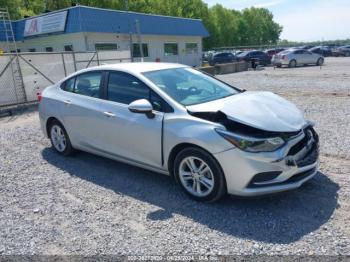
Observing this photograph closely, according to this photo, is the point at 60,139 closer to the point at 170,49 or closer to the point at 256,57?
the point at 170,49


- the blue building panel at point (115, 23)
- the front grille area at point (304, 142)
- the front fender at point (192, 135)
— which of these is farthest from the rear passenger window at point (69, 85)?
the blue building panel at point (115, 23)

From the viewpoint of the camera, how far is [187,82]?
478cm

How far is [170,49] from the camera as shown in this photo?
31.2 meters

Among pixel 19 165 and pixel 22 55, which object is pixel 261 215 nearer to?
pixel 19 165

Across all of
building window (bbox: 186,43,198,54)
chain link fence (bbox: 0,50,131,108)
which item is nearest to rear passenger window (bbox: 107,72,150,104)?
chain link fence (bbox: 0,50,131,108)

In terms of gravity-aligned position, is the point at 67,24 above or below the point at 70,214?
above

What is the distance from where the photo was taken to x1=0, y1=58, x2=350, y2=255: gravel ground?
327cm

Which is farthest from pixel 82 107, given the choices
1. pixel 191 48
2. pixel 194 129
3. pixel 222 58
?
pixel 191 48

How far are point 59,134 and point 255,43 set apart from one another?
8590 centimetres

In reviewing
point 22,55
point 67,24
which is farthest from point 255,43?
point 22,55

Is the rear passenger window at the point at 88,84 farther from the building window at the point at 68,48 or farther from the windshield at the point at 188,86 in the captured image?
the building window at the point at 68,48

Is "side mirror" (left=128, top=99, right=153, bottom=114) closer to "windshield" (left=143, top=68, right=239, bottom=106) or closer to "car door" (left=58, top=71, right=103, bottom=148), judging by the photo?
"windshield" (left=143, top=68, right=239, bottom=106)

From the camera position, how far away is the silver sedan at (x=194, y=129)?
3.64 metres

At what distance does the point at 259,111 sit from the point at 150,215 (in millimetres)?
1730
